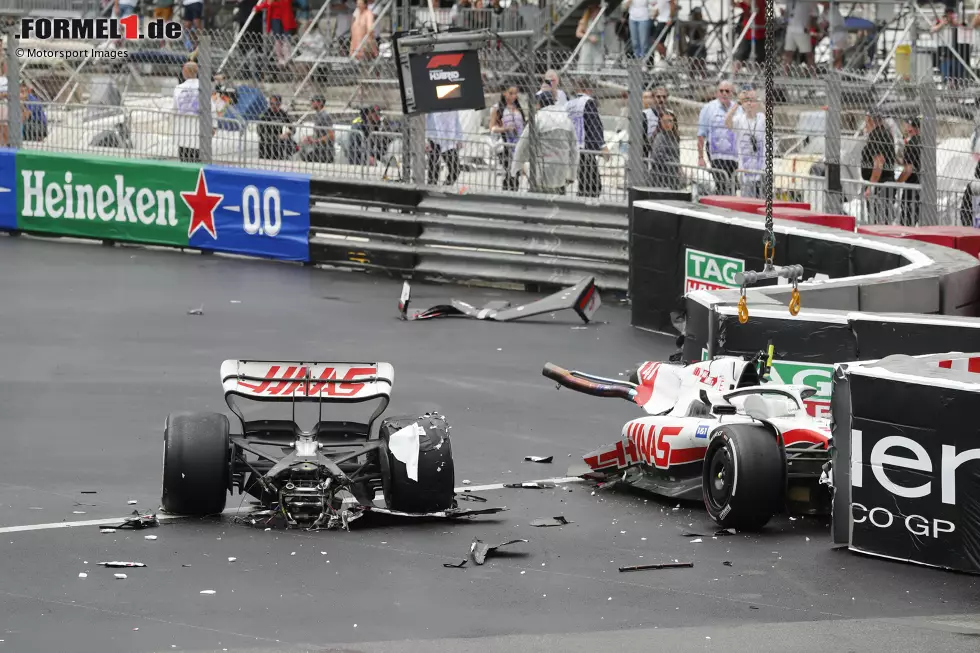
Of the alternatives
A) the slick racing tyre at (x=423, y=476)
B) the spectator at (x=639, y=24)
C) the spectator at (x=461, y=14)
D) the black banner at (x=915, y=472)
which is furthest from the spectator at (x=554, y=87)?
the black banner at (x=915, y=472)

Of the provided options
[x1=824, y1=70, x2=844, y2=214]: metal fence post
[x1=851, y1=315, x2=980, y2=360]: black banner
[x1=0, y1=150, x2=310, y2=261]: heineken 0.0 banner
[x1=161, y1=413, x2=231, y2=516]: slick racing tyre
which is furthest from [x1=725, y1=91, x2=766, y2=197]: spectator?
[x1=161, y1=413, x2=231, y2=516]: slick racing tyre

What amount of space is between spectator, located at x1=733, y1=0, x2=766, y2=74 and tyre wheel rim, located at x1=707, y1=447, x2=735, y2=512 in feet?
55.1

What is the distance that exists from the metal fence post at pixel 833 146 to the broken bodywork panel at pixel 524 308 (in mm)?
2552

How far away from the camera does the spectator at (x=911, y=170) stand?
1580cm

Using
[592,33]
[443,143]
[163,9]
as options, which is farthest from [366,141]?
[163,9]

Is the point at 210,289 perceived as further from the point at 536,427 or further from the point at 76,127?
the point at 536,427

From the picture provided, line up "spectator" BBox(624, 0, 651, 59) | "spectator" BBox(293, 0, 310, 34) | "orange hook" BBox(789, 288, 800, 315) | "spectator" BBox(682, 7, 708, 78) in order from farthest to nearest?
"spectator" BBox(293, 0, 310, 34) < "spectator" BBox(682, 7, 708, 78) < "spectator" BBox(624, 0, 651, 59) < "orange hook" BBox(789, 288, 800, 315)

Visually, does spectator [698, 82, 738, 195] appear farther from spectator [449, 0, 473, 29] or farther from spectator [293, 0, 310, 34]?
spectator [293, 0, 310, 34]

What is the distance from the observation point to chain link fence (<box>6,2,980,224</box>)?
52.9 feet

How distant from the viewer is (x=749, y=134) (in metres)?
17.3

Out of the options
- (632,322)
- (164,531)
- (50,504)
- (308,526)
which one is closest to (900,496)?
(308,526)

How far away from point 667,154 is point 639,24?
826cm

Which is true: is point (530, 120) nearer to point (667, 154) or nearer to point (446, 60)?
point (446, 60)

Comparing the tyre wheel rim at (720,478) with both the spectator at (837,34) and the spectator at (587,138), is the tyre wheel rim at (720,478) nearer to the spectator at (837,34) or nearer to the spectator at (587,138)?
the spectator at (587,138)
